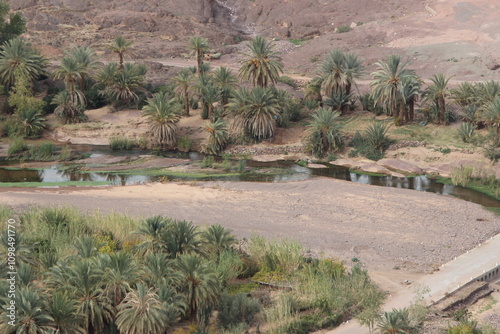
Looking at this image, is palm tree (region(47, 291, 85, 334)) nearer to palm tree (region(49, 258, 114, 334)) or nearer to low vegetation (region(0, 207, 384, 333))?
low vegetation (region(0, 207, 384, 333))

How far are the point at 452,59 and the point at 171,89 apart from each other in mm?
22222

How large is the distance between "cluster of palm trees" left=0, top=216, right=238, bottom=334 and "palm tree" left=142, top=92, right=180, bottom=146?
20.0m

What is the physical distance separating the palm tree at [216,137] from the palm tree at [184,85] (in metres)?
3.52

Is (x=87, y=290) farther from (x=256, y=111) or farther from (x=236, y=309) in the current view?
(x=256, y=111)

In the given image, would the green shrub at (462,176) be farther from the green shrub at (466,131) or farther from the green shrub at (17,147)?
the green shrub at (17,147)

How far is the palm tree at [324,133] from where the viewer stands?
4097 cm

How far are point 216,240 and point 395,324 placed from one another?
7.41m

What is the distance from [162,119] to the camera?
43.0 m

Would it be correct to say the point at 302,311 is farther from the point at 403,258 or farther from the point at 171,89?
the point at 171,89

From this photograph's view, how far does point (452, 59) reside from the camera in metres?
57.1

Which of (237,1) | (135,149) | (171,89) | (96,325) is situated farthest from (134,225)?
(237,1)

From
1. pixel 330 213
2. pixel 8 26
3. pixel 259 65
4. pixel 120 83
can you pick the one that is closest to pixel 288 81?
pixel 259 65

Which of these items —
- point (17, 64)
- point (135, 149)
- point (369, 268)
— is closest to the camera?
point (369, 268)

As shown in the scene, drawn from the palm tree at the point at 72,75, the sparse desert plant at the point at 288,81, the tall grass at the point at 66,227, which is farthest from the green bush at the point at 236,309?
the sparse desert plant at the point at 288,81
